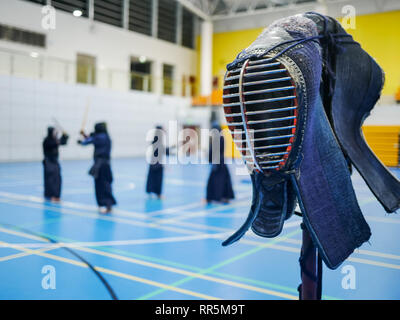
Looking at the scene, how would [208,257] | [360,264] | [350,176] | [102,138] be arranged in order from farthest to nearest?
[102,138]
[208,257]
[360,264]
[350,176]

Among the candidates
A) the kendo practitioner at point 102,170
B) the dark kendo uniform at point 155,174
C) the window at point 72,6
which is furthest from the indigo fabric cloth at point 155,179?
the window at point 72,6

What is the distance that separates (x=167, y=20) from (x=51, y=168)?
2052 centimetres

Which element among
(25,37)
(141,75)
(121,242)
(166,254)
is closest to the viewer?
(166,254)

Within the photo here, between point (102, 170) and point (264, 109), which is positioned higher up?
point (264, 109)

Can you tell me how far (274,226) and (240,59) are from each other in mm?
581

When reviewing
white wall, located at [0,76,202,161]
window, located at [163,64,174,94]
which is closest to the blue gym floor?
white wall, located at [0,76,202,161]

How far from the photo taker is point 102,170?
8547mm

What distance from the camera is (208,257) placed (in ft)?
17.7

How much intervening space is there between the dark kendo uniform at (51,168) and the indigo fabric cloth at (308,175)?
898cm

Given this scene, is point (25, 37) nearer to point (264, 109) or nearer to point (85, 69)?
point (85, 69)

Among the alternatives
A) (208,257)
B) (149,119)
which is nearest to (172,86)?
(149,119)

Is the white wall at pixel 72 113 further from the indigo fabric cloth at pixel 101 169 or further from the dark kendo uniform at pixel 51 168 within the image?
the indigo fabric cloth at pixel 101 169

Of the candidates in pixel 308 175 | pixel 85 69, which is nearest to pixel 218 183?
pixel 308 175
